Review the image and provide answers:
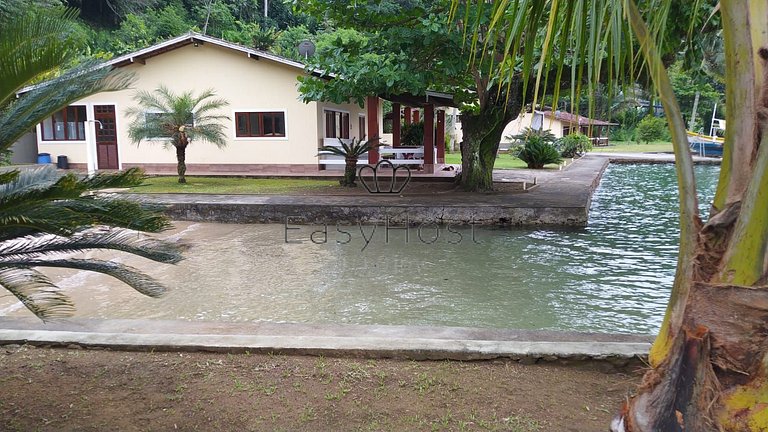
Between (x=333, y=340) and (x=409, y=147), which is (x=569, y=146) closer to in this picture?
(x=409, y=147)

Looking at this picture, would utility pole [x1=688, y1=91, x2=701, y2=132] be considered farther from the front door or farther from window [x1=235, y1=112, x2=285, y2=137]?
the front door

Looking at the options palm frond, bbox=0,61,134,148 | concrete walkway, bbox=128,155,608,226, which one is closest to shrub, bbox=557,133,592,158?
concrete walkway, bbox=128,155,608,226

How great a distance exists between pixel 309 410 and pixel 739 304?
86.1 inches

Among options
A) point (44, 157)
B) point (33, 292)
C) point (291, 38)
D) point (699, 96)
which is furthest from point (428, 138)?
point (699, 96)

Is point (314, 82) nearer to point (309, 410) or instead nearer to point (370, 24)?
point (370, 24)

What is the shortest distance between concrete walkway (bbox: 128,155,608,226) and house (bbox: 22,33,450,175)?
22.5ft

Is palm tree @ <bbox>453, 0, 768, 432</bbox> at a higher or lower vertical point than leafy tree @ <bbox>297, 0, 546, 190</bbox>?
lower

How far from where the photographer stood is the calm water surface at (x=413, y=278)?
20.0ft

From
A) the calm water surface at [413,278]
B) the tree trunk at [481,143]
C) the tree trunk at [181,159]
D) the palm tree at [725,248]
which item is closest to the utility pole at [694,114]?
the tree trunk at [481,143]

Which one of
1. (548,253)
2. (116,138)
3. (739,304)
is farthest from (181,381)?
(116,138)

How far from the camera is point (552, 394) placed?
139 inches

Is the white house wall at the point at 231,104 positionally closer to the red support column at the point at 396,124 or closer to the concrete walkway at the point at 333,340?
the red support column at the point at 396,124

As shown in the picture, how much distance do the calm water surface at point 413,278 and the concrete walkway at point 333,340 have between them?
46.1 inches

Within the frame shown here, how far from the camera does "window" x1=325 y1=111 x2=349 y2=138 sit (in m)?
21.5
